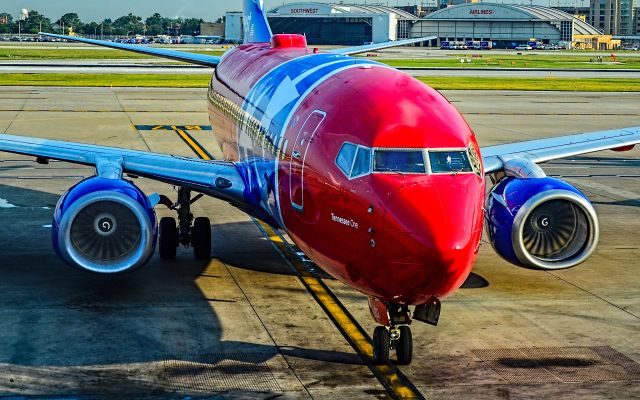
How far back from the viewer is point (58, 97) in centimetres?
6469

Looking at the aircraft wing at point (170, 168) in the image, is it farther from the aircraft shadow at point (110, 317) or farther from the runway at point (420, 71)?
the runway at point (420, 71)

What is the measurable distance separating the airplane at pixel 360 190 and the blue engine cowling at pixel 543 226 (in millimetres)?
23

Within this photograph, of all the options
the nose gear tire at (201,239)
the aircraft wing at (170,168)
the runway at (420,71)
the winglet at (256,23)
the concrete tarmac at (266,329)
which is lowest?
the concrete tarmac at (266,329)

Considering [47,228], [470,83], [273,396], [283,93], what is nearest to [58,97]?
[470,83]

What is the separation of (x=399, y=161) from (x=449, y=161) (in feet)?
2.23

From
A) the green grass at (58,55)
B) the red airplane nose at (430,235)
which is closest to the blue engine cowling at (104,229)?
the red airplane nose at (430,235)

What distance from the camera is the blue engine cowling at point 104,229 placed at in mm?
16969

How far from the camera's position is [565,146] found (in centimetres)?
2225

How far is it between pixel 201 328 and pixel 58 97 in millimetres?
50590

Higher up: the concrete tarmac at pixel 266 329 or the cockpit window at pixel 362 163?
the cockpit window at pixel 362 163

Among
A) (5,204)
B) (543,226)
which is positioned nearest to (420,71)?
(5,204)

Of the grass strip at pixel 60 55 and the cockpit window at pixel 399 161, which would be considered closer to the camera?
the cockpit window at pixel 399 161

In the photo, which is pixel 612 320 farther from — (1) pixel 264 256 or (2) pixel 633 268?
(1) pixel 264 256


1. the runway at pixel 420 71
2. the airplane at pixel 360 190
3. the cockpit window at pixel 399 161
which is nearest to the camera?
the airplane at pixel 360 190
